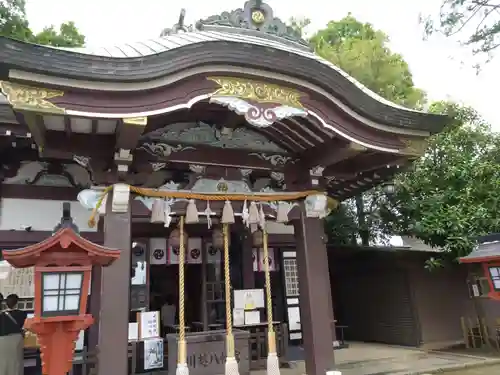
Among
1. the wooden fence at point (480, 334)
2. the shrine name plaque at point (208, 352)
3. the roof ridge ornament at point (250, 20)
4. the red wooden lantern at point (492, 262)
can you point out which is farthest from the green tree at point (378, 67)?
the shrine name plaque at point (208, 352)

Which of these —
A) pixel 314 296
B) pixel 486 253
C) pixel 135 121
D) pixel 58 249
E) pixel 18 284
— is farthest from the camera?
pixel 18 284

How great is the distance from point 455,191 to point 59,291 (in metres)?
9.80

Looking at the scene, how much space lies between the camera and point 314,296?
675 centimetres

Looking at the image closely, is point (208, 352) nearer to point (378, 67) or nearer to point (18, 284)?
point (18, 284)

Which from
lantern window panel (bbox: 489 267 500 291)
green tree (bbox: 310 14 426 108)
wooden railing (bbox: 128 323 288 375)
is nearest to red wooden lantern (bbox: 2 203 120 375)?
wooden railing (bbox: 128 323 288 375)

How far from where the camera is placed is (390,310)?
1164 centimetres

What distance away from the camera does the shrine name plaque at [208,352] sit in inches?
261

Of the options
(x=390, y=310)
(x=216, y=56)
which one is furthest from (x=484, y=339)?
(x=216, y=56)

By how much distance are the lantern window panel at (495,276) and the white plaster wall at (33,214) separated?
6.26 meters

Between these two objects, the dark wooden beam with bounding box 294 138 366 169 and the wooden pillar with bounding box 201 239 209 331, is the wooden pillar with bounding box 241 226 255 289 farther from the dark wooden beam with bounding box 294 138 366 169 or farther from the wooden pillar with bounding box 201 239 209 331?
the dark wooden beam with bounding box 294 138 366 169

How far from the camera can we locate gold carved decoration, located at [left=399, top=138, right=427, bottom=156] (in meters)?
6.81

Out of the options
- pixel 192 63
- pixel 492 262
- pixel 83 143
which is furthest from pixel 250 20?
pixel 492 262

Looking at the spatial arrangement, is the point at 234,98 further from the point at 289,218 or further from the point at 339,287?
the point at 339,287

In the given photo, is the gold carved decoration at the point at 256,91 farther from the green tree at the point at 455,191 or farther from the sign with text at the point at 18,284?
the green tree at the point at 455,191
